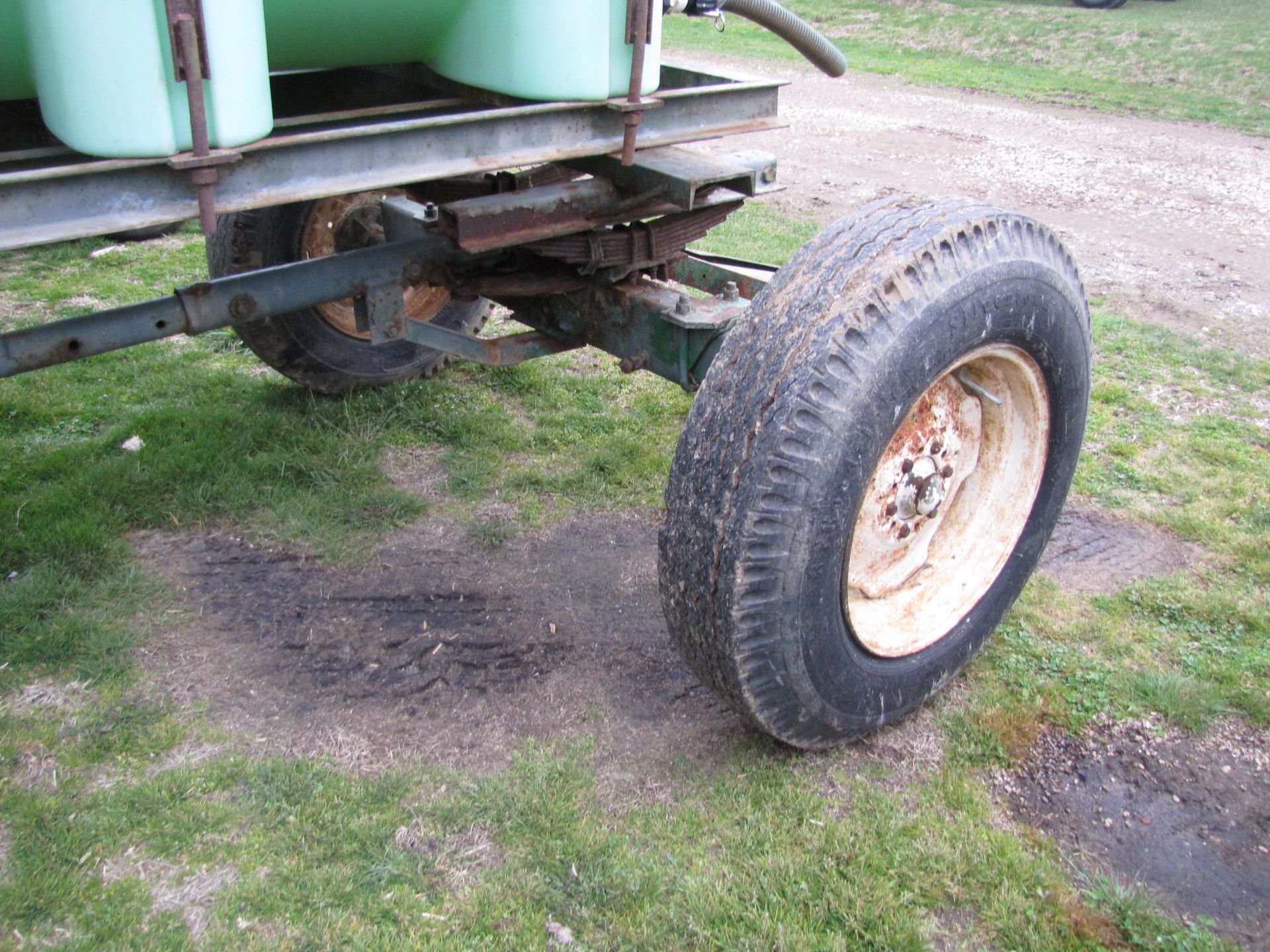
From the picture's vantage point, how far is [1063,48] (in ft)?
44.1

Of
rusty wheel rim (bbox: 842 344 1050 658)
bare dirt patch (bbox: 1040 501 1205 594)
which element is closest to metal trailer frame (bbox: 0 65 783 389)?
rusty wheel rim (bbox: 842 344 1050 658)

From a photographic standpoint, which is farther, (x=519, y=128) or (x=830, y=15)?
(x=830, y=15)

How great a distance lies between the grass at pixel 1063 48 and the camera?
36.8 ft

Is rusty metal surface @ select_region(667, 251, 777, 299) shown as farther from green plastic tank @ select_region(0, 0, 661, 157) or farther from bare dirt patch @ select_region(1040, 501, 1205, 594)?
bare dirt patch @ select_region(1040, 501, 1205, 594)

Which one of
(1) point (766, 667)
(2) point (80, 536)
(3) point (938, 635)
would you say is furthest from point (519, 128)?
(2) point (80, 536)

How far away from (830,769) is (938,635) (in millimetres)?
436

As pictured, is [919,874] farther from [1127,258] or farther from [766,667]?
[1127,258]

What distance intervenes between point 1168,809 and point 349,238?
10.1ft

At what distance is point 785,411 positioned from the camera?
2.18 meters

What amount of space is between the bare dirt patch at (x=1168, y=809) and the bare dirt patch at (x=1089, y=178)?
299 centimetres

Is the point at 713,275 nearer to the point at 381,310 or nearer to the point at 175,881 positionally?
the point at 381,310

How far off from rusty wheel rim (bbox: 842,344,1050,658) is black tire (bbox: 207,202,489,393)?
1.97m

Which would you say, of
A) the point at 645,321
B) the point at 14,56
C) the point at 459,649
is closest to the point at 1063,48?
the point at 645,321

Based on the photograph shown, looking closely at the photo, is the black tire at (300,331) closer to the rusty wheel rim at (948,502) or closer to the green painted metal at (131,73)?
the green painted metal at (131,73)
